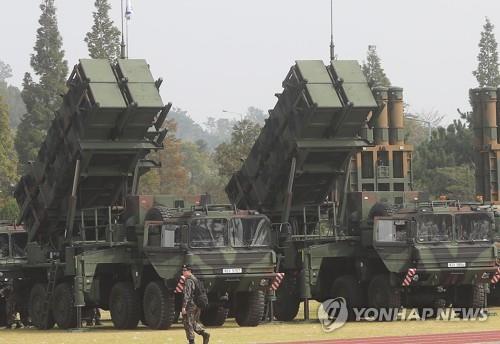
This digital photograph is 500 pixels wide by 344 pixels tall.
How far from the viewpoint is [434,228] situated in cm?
2889

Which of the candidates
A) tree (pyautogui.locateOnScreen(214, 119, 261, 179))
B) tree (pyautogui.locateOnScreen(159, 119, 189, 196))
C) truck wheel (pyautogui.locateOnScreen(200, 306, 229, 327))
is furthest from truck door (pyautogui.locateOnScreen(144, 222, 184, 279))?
tree (pyautogui.locateOnScreen(159, 119, 189, 196))

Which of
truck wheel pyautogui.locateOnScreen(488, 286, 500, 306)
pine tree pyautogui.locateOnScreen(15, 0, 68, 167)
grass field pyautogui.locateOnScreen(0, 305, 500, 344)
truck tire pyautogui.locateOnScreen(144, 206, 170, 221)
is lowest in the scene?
grass field pyautogui.locateOnScreen(0, 305, 500, 344)

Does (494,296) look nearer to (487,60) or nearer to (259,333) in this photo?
(259,333)

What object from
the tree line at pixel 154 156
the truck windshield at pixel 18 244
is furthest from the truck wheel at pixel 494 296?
the tree line at pixel 154 156

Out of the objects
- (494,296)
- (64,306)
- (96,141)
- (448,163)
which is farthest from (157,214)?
(448,163)

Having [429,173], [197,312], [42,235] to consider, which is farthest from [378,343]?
[429,173]

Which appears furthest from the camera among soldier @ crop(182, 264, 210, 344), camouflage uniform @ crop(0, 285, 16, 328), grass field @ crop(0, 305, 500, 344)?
camouflage uniform @ crop(0, 285, 16, 328)

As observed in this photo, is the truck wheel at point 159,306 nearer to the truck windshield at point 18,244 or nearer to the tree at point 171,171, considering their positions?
the truck windshield at point 18,244

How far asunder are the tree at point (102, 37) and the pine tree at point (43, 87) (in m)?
2.88

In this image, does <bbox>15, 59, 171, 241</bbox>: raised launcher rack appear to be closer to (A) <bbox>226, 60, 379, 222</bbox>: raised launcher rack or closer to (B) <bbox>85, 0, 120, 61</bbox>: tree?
(A) <bbox>226, 60, 379, 222</bbox>: raised launcher rack

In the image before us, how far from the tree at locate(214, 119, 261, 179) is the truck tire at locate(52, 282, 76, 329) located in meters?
36.1

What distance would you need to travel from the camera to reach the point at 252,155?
107 ft

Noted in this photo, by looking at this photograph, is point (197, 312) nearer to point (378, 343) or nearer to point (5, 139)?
point (378, 343)

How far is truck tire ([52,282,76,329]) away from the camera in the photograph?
3027cm
